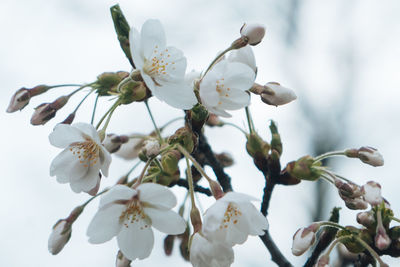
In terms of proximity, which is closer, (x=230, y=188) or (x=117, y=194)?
(x=117, y=194)

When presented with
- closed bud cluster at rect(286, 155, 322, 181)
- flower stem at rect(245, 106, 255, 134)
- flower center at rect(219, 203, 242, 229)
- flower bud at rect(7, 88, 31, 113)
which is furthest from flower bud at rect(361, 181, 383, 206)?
flower bud at rect(7, 88, 31, 113)

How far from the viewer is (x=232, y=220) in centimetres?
123

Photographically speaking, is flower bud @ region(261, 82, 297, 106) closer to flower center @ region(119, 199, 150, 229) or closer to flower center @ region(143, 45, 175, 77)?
flower center @ region(143, 45, 175, 77)

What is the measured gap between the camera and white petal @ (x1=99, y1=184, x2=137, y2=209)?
3.74 feet

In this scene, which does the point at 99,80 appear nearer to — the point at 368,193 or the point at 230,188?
the point at 230,188

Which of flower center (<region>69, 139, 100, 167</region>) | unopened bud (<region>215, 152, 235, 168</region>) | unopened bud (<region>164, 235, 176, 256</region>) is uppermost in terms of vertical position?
flower center (<region>69, 139, 100, 167</region>)

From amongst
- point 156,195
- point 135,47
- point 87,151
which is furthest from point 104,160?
point 135,47

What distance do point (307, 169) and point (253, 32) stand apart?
378mm

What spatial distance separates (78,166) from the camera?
4.22 feet

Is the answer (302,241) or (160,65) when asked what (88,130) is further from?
(302,241)

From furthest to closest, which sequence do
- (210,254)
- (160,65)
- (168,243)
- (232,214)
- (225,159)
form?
(225,159), (168,243), (160,65), (232,214), (210,254)

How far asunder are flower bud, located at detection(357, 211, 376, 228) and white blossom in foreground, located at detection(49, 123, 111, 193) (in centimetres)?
61

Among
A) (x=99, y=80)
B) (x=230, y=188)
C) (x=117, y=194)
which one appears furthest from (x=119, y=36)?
(x=230, y=188)

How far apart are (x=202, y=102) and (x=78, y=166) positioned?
1.09 feet
